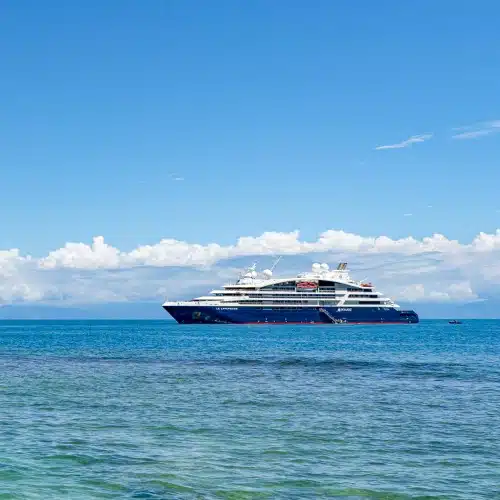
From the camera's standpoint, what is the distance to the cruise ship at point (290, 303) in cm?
16988

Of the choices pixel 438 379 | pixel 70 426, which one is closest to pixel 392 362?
pixel 438 379

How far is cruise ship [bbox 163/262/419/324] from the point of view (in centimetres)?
16988

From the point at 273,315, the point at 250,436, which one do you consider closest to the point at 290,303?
the point at 273,315

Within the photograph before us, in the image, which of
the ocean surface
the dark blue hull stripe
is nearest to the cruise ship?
the dark blue hull stripe

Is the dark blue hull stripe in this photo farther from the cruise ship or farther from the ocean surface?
the ocean surface

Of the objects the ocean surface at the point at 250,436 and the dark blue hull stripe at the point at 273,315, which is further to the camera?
the dark blue hull stripe at the point at 273,315

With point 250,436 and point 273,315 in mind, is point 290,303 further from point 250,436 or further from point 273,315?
point 250,436

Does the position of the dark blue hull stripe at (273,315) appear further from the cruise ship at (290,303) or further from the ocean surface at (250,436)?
the ocean surface at (250,436)

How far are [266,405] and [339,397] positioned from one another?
5.15 metres

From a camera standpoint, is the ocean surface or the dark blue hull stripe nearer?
the ocean surface

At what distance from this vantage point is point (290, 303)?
175 m

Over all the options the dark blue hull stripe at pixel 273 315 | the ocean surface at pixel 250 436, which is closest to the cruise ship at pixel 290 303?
the dark blue hull stripe at pixel 273 315

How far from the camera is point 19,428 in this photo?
25.6m

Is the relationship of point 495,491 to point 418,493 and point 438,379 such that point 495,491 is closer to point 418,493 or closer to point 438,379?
point 418,493
